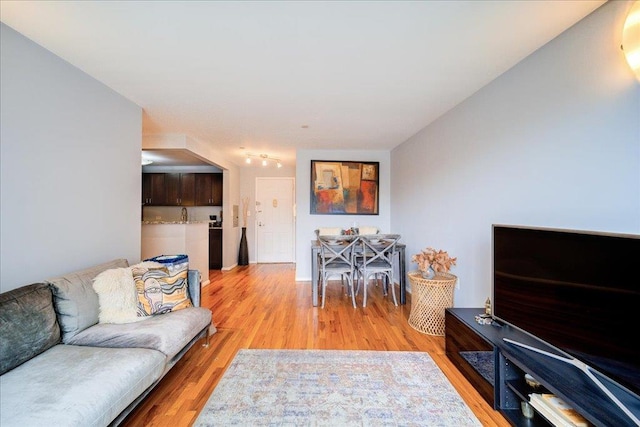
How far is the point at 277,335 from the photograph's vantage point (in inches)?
103

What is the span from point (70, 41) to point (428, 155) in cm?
352

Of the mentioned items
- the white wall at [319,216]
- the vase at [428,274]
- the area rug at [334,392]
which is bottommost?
the area rug at [334,392]

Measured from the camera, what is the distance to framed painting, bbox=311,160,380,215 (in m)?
4.69

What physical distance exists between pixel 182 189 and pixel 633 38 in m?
6.51

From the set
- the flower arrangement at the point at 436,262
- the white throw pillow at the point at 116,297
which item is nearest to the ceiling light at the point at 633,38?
the flower arrangement at the point at 436,262

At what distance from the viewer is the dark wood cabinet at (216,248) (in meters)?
5.73

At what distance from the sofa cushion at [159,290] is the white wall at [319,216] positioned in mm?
2620

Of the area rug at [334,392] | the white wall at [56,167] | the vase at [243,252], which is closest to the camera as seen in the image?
the area rug at [334,392]

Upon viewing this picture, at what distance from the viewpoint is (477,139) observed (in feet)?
8.05

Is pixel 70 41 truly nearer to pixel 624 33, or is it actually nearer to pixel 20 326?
pixel 20 326

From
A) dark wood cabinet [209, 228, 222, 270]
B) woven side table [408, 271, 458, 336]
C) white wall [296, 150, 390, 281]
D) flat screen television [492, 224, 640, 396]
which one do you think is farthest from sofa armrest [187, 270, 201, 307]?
dark wood cabinet [209, 228, 222, 270]

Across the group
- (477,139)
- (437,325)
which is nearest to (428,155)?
(477,139)

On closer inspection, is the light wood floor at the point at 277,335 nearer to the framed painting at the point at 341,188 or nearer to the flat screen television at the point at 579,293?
the flat screen television at the point at 579,293

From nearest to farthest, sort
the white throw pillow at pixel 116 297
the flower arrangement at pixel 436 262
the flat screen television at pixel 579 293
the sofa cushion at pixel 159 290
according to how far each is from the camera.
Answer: the flat screen television at pixel 579 293 < the white throw pillow at pixel 116 297 < the sofa cushion at pixel 159 290 < the flower arrangement at pixel 436 262
